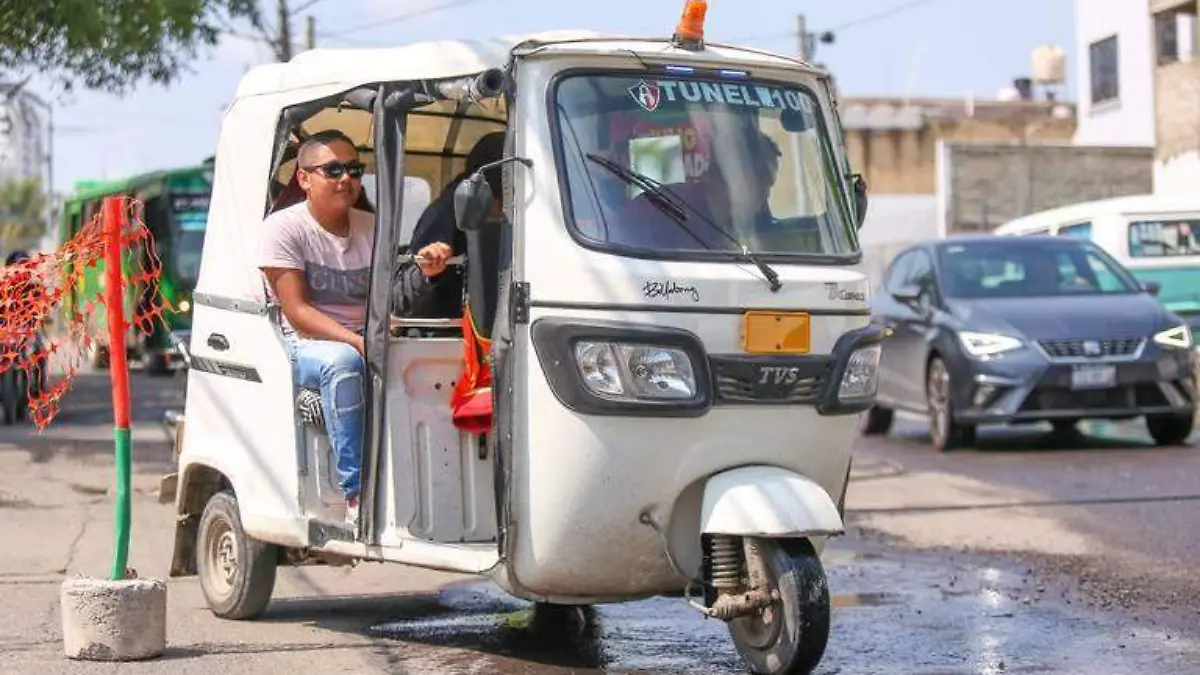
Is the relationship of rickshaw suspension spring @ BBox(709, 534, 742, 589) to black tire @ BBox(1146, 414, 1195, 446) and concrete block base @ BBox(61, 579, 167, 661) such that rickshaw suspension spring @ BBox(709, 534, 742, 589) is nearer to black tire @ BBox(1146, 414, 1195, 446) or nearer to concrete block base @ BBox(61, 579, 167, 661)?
concrete block base @ BBox(61, 579, 167, 661)

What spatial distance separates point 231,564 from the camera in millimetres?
8164

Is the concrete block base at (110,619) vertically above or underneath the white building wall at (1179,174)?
underneath

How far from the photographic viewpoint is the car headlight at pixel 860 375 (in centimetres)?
666

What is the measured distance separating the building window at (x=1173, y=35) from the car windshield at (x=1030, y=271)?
20699 mm

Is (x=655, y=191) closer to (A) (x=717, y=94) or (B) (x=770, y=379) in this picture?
(A) (x=717, y=94)

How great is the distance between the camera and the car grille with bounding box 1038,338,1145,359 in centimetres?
1380

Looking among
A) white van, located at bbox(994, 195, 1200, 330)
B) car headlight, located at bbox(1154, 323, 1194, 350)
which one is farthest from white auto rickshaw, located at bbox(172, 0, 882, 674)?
white van, located at bbox(994, 195, 1200, 330)

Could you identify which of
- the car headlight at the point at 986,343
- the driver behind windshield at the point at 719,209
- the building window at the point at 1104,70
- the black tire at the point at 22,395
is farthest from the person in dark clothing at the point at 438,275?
the building window at the point at 1104,70

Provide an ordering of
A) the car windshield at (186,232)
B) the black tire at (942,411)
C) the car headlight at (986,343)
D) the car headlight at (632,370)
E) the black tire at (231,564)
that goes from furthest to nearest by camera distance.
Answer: the car windshield at (186,232) → the black tire at (942,411) → the car headlight at (986,343) → the black tire at (231,564) → the car headlight at (632,370)

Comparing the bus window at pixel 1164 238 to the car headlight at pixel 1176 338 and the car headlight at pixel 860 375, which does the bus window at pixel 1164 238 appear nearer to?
the car headlight at pixel 1176 338

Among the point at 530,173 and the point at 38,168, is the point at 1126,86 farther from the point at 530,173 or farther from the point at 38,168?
the point at 38,168

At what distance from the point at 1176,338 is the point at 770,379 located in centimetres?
849

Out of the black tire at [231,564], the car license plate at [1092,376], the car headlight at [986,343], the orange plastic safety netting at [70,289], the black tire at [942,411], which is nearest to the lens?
the orange plastic safety netting at [70,289]

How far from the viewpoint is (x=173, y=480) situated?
8.84 metres
